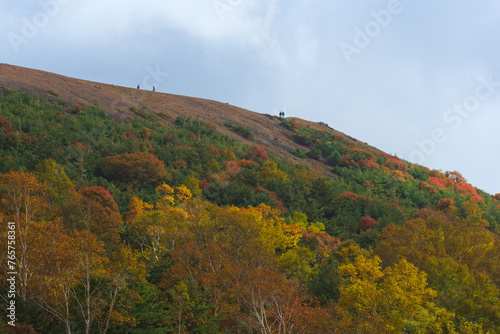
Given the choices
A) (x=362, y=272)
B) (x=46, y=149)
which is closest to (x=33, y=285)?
(x=362, y=272)

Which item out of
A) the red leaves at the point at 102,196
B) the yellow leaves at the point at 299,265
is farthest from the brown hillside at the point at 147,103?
the yellow leaves at the point at 299,265

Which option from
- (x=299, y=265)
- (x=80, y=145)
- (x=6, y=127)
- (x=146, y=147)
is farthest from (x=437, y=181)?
(x=6, y=127)

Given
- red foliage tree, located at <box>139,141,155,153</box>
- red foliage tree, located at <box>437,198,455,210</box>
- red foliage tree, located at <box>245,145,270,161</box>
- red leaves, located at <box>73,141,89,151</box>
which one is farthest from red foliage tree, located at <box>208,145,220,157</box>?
red foliage tree, located at <box>437,198,455,210</box>

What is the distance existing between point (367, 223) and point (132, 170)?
29.5 m

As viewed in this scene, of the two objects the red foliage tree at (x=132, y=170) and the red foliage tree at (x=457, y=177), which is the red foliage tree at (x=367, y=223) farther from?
the red foliage tree at (x=457, y=177)

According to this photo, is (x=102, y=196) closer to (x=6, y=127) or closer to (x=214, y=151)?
(x=6, y=127)

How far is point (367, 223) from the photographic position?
1983 inches

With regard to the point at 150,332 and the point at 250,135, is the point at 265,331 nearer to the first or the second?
the point at 150,332

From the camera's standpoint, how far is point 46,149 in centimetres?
4734

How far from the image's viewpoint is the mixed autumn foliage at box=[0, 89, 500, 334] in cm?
1958

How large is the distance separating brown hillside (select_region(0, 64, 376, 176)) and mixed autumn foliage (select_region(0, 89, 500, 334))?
7228mm

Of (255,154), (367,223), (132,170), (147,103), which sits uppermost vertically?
(147,103)

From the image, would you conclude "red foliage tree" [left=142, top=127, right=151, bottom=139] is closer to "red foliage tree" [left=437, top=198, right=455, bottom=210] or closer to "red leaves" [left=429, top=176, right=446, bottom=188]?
"red foliage tree" [left=437, top=198, right=455, bottom=210]

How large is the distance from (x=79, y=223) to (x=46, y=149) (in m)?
21.8
